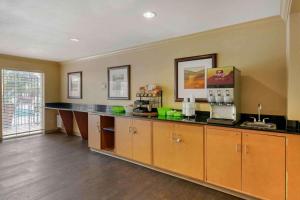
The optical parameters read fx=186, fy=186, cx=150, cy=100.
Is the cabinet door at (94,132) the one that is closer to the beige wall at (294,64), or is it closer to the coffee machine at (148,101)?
the coffee machine at (148,101)

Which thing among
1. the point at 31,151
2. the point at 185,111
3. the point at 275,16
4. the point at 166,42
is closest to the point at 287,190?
the point at 185,111

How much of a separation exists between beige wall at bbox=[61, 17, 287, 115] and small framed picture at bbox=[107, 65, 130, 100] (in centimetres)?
18

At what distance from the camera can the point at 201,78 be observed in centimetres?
A: 327

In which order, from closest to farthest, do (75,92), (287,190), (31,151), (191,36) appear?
(287,190) → (191,36) → (31,151) → (75,92)

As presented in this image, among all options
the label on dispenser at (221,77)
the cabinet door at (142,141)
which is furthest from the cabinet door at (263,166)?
the cabinet door at (142,141)

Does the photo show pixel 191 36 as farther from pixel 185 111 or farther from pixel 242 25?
pixel 185 111

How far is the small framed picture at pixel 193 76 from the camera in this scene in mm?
3209

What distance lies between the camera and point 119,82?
4.53 meters

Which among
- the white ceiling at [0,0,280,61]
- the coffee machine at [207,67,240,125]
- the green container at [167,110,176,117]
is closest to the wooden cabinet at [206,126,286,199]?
the coffee machine at [207,67,240,125]

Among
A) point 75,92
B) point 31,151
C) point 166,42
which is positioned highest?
point 166,42

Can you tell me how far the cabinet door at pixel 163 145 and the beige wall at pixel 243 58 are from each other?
75 cm

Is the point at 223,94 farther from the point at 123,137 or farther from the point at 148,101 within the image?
the point at 123,137

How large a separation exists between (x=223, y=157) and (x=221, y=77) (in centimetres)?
104

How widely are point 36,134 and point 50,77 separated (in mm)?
1822
